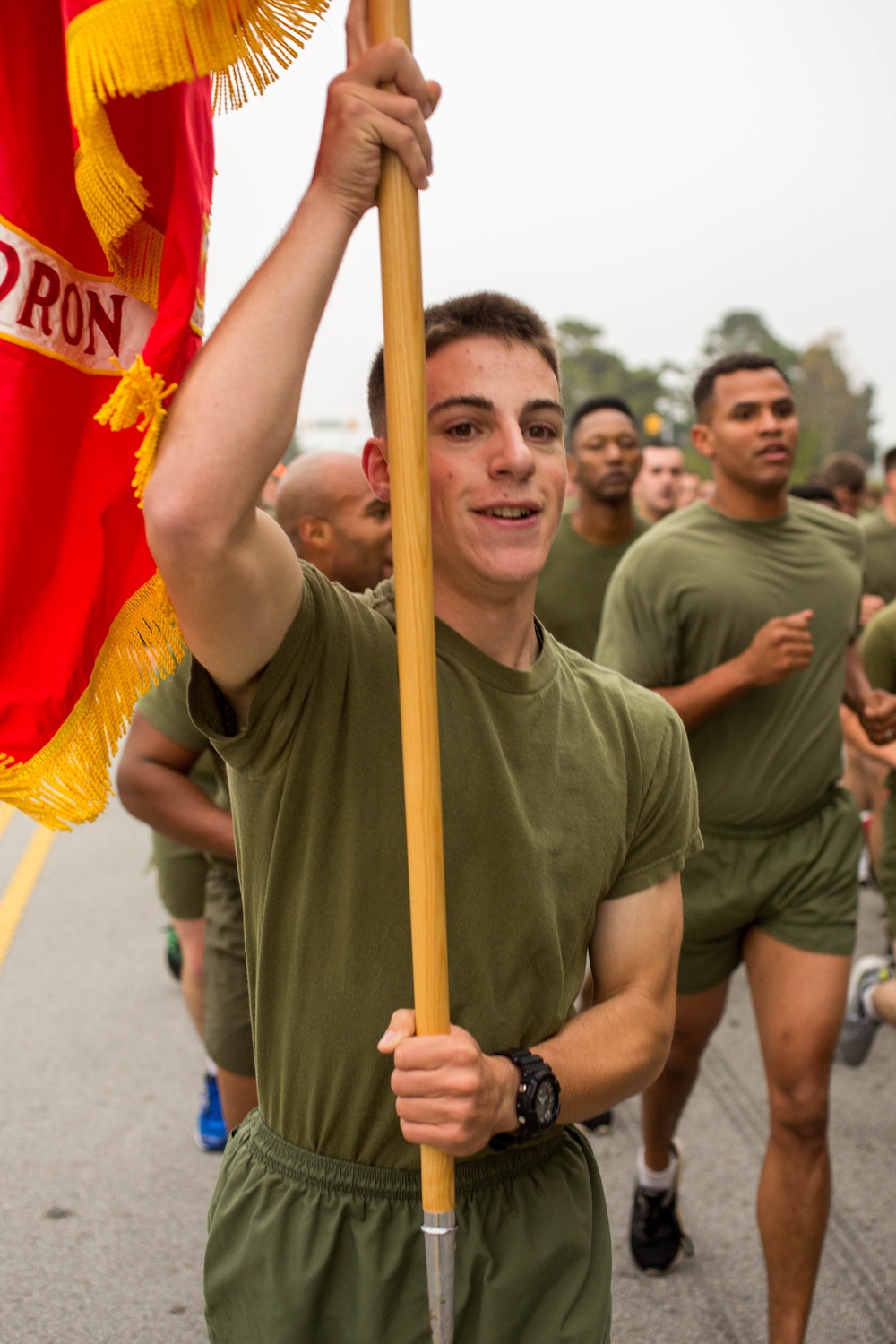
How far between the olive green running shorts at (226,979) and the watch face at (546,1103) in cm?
200

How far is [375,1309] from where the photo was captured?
2.09 metres

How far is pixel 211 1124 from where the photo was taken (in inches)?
202

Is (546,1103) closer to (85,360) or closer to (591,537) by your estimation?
(85,360)

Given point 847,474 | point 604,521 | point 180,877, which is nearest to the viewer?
point 180,877

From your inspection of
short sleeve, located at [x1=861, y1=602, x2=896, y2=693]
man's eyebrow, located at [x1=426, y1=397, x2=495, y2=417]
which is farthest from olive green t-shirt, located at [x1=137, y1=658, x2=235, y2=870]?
short sleeve, located at [x1=861, y1=602, x2=896, y2=693]

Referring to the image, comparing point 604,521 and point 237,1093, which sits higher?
point 604,521

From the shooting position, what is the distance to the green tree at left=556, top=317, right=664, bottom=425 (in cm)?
9225

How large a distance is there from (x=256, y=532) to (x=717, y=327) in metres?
120

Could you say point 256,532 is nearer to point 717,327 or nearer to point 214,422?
point 214,422

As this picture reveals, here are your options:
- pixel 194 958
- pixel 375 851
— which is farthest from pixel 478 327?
pixel 194 958

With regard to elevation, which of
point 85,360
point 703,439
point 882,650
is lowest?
point 882,650

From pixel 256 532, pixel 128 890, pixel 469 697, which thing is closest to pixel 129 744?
pixel 469 697

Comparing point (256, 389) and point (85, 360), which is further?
point (85, 360)

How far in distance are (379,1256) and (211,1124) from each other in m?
3.21
